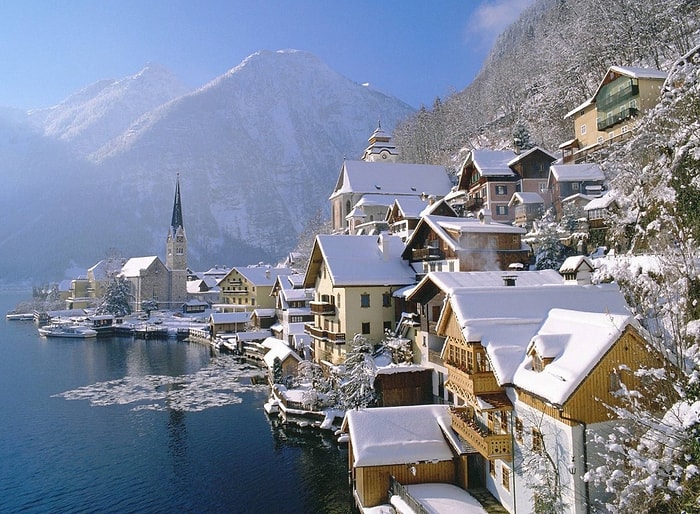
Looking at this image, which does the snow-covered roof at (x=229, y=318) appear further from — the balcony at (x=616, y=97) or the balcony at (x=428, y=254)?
the balcony at (x=616, y=97)

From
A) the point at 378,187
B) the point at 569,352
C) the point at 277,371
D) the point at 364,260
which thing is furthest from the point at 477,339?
the point at 378,187

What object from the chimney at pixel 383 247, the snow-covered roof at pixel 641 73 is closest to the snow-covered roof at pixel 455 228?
the chimney at pixel 383 247

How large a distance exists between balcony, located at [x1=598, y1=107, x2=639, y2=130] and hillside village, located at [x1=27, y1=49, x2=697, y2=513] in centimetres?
20

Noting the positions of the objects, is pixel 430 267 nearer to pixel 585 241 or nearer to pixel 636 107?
pixel 585 241

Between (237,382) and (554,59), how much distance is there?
70.6 metres

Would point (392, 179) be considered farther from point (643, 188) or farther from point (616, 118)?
point (643, 188)

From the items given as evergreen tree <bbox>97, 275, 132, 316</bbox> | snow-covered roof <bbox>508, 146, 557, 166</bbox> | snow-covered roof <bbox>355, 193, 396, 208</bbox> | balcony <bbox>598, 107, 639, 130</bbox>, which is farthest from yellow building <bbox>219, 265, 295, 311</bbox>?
balcony <bbox>598, 107, 639, 130</bbox>

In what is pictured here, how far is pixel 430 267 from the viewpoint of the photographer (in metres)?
37.4

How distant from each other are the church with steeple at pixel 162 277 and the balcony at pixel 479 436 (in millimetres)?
110231

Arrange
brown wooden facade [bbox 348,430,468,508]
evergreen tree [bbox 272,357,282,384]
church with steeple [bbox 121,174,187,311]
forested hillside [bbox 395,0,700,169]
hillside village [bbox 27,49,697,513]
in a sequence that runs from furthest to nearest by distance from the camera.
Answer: church with steeple [bbox 121,174,187,311] < forested hillside [bbox 395,0,700,169] < evergreen tree [bbox 272,357,282,384] < brown wooden facade [bbox 348,430,468,508] < hillside village [bbox 27,49,697,513]

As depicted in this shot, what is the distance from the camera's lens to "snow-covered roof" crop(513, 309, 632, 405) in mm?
13352

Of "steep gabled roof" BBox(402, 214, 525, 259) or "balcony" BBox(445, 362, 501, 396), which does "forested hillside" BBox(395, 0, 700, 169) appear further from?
"balcony" BBox(445, 362, 501, 396)

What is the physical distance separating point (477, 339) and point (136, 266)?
4684 inches

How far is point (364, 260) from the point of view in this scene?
38938mm
